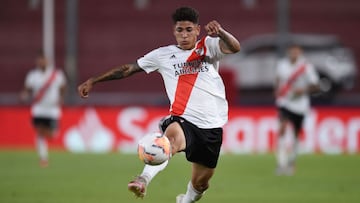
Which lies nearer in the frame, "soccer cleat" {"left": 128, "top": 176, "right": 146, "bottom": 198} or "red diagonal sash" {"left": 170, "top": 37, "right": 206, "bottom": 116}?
"soccer cleat" {"left": 128, "top": 176, "right": 146, "bottom": 198}

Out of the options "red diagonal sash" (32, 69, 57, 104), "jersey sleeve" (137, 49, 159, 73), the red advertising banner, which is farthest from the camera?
the red advertising banner


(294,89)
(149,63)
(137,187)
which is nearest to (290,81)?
(294,89)

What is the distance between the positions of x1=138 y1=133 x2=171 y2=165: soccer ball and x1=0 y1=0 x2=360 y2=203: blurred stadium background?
427 cm

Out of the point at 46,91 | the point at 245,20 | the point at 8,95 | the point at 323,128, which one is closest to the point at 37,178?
the point at 46,91

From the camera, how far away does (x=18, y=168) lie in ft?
65.6

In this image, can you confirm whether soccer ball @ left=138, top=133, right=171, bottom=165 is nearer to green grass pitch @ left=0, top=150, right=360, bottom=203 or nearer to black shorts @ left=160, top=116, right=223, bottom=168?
black shorts @ left=160, top=116, right=223, bottom=168

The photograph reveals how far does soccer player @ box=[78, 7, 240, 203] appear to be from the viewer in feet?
34.4

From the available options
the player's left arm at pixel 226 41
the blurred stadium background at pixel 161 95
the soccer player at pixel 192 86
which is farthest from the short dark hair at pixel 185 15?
the blurred stadium background at pixel 161 95

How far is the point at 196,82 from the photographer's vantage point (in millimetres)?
10680

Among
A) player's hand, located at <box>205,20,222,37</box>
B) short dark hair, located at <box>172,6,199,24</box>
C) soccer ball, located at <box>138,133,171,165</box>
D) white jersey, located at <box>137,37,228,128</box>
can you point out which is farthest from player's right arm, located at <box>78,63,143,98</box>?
player's hand, located at <box>205,20,222,37</box>

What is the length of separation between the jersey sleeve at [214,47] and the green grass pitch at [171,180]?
346 centimetres

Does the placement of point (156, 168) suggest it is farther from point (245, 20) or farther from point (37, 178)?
point (245, 20)

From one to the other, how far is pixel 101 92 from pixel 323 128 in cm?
1054

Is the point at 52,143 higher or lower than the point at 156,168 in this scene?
lower
